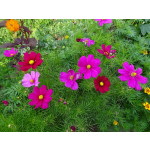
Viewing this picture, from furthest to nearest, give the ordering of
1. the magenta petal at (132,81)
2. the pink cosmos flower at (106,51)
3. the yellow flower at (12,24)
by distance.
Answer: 1. the yellow flower at (12,24)
2. the pink cosmos flower at (106,51)
3. the magenta petal at (132,81)

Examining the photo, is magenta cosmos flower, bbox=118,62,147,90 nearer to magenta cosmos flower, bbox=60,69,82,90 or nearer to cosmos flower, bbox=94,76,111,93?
cosmos flower, bbox=94,76,111,93

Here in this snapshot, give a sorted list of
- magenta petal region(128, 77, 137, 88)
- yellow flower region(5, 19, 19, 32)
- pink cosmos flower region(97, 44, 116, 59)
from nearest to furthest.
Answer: magenta petal region(128, 77, 137, 88), pink cosmos flower region(97, 44, 116, 59), yellow flower region(5, 19, 19, 32)

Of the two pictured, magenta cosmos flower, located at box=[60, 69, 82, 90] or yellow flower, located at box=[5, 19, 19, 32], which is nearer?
magenta cosmos flower, located at box=[60, 69, 82, 90]

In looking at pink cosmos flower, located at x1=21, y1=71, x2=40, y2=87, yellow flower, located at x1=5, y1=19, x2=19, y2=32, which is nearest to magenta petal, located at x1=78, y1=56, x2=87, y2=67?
pink cosmos flower, located at x1=21, y1=71, x2=40, y2=87

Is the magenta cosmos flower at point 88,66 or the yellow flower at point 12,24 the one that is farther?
the yellow flower at point 12,24

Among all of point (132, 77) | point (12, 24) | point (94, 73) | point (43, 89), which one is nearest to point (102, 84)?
point (94, 73)

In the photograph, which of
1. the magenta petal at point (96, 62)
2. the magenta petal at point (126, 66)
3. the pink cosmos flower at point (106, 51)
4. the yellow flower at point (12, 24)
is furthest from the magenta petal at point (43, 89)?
the yellow flower at point (12, 24)

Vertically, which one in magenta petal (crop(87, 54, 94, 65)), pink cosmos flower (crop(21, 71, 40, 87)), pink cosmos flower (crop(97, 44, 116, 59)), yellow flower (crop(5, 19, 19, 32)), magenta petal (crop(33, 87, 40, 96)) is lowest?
magenta petal (crop(33, 87, 40, 96))

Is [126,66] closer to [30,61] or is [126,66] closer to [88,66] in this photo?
[88,66]

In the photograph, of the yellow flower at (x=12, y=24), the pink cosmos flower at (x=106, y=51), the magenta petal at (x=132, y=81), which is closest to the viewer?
the magenta petal at (x=132, y=81)

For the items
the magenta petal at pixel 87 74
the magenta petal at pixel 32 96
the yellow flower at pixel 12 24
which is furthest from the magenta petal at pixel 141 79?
the yellow flower at pixel 12 24

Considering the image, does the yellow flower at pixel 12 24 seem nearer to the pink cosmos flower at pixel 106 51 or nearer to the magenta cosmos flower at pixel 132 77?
the pink cosmos flower at pixel 106 51

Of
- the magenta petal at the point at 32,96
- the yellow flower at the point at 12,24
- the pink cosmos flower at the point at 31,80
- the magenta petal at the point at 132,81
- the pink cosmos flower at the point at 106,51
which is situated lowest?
the magenta petal at the point at 32,96

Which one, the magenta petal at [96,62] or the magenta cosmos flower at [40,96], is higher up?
the magenta petal at [96,62]
